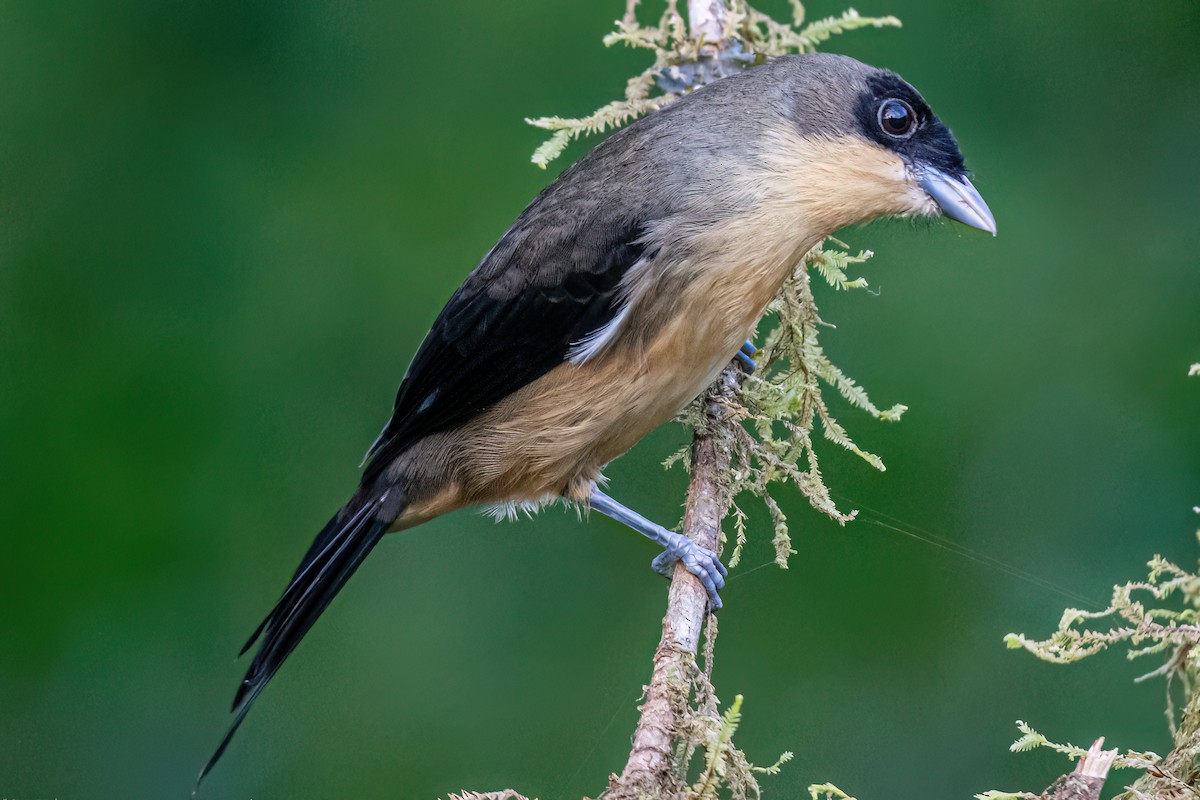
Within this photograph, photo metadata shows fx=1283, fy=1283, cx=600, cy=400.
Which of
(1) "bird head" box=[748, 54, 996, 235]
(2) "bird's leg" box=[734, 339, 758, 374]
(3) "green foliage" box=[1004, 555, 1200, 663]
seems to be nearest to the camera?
(3) "green foliage" box=[1004, 555, 1200, 663]

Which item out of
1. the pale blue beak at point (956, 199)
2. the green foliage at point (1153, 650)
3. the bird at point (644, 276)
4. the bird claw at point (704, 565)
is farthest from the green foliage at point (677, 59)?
the green foliage at point (1153, 650)

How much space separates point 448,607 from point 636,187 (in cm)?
177

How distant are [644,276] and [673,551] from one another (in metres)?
0.63

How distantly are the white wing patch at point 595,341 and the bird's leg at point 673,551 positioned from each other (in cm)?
45

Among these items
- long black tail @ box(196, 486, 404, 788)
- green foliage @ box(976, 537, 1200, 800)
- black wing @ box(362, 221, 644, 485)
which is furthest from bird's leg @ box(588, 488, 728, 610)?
green foliage @ box(976, 537, 1200, 800)

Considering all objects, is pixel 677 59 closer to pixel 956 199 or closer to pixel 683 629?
pixel 956 199

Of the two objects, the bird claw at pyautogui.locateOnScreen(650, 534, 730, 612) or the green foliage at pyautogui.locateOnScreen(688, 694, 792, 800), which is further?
the bird claw at pyautogui.locateOnScreen(650, 534, 730, 612)

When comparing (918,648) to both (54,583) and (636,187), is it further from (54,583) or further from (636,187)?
(54,583)

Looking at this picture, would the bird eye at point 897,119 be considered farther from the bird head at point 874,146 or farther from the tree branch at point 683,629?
the tree branch at point 683,629

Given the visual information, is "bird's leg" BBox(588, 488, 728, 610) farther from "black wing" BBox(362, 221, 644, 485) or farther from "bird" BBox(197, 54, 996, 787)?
"black wing" BBox(362, 221, 644, 485)

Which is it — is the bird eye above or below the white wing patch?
above

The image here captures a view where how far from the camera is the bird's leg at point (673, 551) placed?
8.91 feet

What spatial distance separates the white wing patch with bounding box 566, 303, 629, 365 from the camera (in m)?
2.79

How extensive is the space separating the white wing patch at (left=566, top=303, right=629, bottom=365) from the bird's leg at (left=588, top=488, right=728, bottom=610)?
447 millimetres
